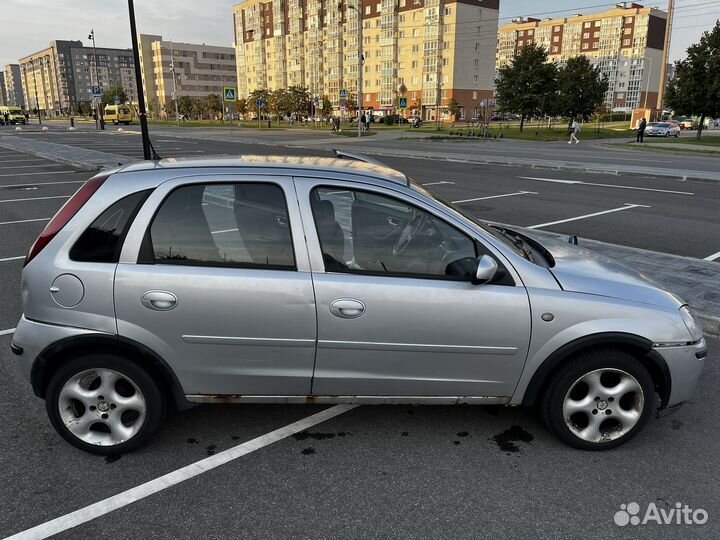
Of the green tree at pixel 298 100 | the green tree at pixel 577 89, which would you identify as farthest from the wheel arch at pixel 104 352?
the green tree at pixel 298 100

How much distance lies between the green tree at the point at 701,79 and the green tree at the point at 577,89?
8.37 m

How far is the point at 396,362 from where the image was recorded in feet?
10.2

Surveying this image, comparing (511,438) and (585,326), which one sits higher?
(585,326)

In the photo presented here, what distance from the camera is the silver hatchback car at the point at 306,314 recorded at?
9.93ft

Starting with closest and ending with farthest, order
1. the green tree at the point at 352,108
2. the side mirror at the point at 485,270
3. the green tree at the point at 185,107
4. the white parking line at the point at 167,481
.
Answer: the white parking line at the point at 167,481, the side mirror at the point at 485,270, the green tree at the point at 352,108, the green tree at the point at 185,107

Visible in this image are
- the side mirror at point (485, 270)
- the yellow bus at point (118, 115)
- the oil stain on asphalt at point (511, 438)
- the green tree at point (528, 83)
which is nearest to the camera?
the side mirror at point (485, 270)

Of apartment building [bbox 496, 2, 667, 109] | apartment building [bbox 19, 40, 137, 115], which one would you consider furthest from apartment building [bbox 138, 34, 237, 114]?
apartment building [bbox 496, 2, 667, 109]

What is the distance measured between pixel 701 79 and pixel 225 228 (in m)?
39.7

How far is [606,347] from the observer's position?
3170 mm

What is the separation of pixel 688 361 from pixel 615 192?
12157mm

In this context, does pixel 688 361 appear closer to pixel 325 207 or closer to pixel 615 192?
pixel 325 207

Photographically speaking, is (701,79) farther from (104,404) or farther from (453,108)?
(453,108)

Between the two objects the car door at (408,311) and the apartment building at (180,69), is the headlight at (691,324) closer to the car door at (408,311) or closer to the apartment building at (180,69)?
the car door at (408,311)

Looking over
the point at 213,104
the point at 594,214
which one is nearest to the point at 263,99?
the point at 213,104
